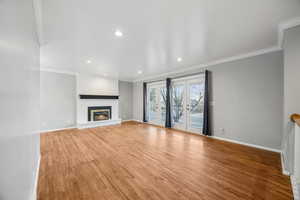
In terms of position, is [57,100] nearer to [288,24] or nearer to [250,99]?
[250,99]

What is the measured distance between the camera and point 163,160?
2.54 metres

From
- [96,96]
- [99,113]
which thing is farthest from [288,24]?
[99,113]

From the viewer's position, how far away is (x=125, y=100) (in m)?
7.55

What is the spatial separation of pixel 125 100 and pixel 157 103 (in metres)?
2.30

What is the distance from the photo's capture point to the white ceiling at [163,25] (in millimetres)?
1644

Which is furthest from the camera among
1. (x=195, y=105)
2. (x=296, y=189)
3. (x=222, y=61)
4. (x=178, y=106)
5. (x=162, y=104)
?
(x=162, y=104)

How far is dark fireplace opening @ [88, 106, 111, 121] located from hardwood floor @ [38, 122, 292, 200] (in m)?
2.72

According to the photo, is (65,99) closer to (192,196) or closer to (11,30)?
(11,30)

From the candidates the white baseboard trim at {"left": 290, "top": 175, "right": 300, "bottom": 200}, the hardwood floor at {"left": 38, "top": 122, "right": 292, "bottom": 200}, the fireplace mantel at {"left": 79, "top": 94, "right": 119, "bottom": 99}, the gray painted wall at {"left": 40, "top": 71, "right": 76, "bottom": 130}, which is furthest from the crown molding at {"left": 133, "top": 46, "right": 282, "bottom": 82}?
the gray painted wall at {"left": 40, "top": 71, "right": 76, "bottom": 130}

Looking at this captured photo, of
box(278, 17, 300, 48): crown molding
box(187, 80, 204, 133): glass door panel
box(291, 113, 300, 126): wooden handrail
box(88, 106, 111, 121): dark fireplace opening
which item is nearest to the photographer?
box(291, 113, 300, 126): wooden handrail

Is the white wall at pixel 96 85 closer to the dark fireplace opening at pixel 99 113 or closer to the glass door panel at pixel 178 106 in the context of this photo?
the dark fireplace opening at pixel 99 113

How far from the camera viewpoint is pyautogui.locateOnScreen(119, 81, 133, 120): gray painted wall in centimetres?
739

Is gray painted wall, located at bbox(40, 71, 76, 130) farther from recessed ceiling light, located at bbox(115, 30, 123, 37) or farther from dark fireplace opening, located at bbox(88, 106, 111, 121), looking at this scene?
recessed ceiling light, located at bbox(115, 30, 123, 37)

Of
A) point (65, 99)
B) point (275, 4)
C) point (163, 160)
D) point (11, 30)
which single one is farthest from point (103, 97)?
point (275, 4)
